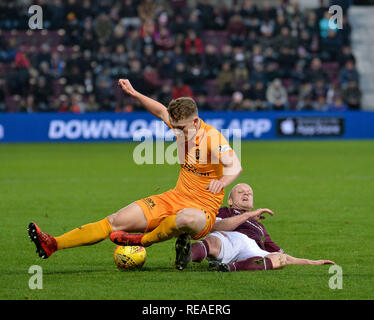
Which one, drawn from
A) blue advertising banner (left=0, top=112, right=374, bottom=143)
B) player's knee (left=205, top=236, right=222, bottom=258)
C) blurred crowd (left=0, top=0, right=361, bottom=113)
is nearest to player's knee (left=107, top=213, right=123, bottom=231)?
player's knee (left=205, top=236, right=222, bottom=258)

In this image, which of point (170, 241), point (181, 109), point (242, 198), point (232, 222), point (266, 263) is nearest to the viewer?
point (181, 109)

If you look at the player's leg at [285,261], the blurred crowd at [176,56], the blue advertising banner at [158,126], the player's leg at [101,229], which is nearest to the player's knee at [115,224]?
the player's leg at [101,229]

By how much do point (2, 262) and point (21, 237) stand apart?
153 centimetres

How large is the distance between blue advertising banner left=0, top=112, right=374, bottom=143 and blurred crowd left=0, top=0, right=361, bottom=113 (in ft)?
1.50

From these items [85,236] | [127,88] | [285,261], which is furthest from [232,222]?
[127,88]

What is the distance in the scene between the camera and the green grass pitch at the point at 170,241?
588 centimetres

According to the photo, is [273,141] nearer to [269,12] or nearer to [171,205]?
[269,12]

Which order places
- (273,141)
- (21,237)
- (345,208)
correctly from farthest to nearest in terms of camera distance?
(273,141) → (345,208) → (21,237)

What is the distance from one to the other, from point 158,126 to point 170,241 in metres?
14.9

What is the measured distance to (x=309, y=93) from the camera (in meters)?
25.6

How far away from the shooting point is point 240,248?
263 inches

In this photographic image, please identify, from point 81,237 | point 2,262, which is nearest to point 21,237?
point 2,262

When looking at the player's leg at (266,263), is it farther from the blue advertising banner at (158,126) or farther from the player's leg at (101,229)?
the blue advertising banner at (158,126)

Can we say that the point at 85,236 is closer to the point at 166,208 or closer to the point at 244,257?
the point at 166,208
